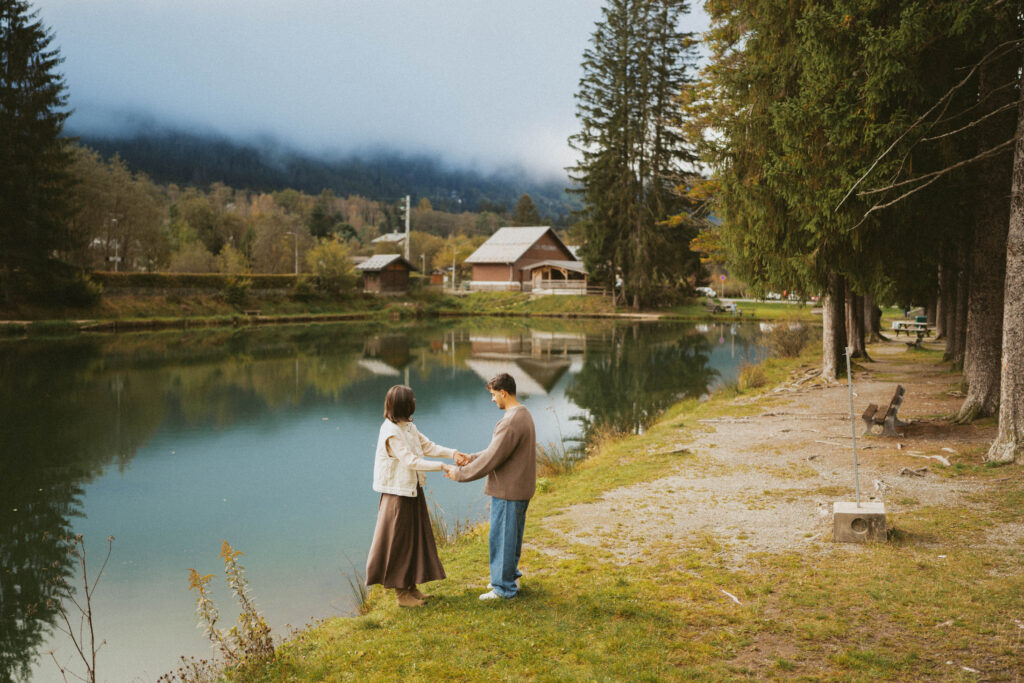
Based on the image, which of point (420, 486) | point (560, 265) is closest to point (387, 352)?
point (420, 486)

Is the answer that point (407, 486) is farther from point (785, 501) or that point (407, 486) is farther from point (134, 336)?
point (134, 336)

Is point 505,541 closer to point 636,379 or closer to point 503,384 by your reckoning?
point 503,384

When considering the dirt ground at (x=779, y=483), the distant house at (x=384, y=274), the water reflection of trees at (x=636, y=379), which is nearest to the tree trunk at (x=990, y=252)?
the dirt ground at (x=779, y=483)

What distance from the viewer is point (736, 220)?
1383 centimetres

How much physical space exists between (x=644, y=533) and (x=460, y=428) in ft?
28.0

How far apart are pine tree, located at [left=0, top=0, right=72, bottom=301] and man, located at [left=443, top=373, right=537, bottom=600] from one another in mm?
35949

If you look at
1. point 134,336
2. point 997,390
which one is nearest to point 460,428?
point 997,390

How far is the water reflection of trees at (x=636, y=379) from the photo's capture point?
16219 millimetres

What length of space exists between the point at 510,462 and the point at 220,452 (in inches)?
388

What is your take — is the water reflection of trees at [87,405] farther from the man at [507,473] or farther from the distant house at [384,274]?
the distant house at [384,274]

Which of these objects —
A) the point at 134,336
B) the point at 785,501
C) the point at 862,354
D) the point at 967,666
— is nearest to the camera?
the point at 967,666

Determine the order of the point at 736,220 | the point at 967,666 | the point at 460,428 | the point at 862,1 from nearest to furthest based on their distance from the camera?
1. the point at 967,666
2. the point at 862,1
3. the point at 736,220
4. the point at 460,428

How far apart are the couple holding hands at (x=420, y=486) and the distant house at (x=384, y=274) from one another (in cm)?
5485

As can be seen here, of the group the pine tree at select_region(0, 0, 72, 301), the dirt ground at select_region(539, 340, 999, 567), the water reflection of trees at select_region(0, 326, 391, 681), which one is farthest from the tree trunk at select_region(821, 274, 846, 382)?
the pine tree at select_region(0, 0, 72, 301)
